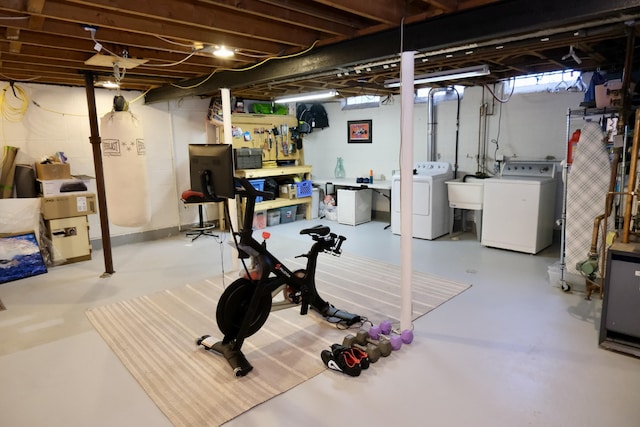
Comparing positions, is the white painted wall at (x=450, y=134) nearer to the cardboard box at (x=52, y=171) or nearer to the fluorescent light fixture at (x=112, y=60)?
the fluorescent light fixture at (x=112, y=60)

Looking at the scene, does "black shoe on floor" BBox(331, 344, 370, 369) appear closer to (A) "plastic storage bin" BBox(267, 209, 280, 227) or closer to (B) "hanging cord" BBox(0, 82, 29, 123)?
(A) "plastic storage bin" BBox(267, 209, 280, 227)

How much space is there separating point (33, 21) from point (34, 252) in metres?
3.03

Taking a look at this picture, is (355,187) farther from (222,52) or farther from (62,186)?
(62,186)

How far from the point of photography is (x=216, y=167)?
8.76 ft

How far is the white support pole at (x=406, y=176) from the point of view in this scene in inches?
108

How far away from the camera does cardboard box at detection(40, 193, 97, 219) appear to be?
4.87 metres

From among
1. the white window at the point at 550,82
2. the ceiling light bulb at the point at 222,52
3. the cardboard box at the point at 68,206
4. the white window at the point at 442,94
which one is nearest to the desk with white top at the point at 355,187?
the white window at the point at 442,94

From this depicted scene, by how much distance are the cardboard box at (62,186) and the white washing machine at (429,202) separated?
4.31 m

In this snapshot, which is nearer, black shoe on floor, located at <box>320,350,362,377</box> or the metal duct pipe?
black shoe on floor, located at <box>320,350,362,377</box>

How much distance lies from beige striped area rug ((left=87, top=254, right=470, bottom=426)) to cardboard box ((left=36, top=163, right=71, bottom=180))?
2.27 m

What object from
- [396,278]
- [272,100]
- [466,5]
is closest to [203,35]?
[466,5]

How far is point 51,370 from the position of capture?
8.89 ft

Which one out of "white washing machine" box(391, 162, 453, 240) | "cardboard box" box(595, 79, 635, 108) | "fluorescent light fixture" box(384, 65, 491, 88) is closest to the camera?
"cardboard box" box(595, 79, 635, 108)

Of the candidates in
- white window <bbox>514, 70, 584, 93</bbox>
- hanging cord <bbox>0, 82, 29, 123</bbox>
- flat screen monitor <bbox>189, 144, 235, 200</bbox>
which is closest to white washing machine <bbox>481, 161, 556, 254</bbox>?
white window <bbox>514, 70, 584, 93</bbox>
